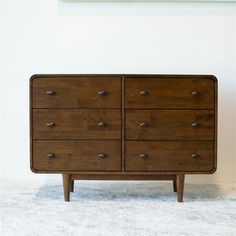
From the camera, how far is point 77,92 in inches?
90.0

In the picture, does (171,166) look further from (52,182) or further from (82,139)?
(52,182)

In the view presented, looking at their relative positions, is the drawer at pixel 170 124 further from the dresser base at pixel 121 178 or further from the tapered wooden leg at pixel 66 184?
the tapered wooden leg at pixel 66 184

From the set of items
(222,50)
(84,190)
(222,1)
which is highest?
(222,1)

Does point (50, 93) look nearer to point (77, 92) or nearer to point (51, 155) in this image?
point (77, 92)

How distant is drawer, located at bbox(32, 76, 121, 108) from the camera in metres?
2.27

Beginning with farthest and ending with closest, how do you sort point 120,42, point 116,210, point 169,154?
point 120,42, point 169,154, point 116,210

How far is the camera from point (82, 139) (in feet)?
7.56

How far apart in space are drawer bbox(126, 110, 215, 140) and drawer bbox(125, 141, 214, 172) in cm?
4

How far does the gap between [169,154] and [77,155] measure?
1.81 feet

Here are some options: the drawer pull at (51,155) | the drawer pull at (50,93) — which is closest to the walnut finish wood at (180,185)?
the drawer pull at (51,155)

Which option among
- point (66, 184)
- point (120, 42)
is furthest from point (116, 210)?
point (120, 42)

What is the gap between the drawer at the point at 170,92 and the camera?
227cm

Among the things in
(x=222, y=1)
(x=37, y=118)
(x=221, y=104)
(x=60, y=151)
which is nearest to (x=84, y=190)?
(x=60, y=151)

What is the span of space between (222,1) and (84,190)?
66.3 inches
